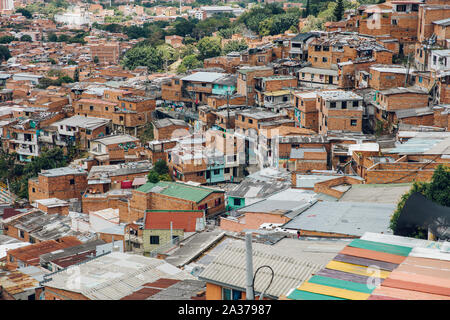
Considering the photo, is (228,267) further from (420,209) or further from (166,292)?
(420,209)

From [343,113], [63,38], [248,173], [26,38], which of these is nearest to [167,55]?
[63,38]

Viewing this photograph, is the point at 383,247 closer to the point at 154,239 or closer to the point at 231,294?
the point at 231,294

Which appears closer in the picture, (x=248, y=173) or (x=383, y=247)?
(x=383, y=247)

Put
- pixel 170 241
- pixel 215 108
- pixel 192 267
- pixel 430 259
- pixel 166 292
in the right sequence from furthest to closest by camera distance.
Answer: pixel 215 108, pixel 170 241, pixel 192 267, pixel 166 292, pixel 430 259

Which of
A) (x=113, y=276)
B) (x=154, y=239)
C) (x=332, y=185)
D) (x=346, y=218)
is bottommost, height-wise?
(x=154, y=239)

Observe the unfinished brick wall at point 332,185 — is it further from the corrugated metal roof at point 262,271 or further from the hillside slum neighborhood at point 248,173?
the corrugated metal roof at point 262,271
